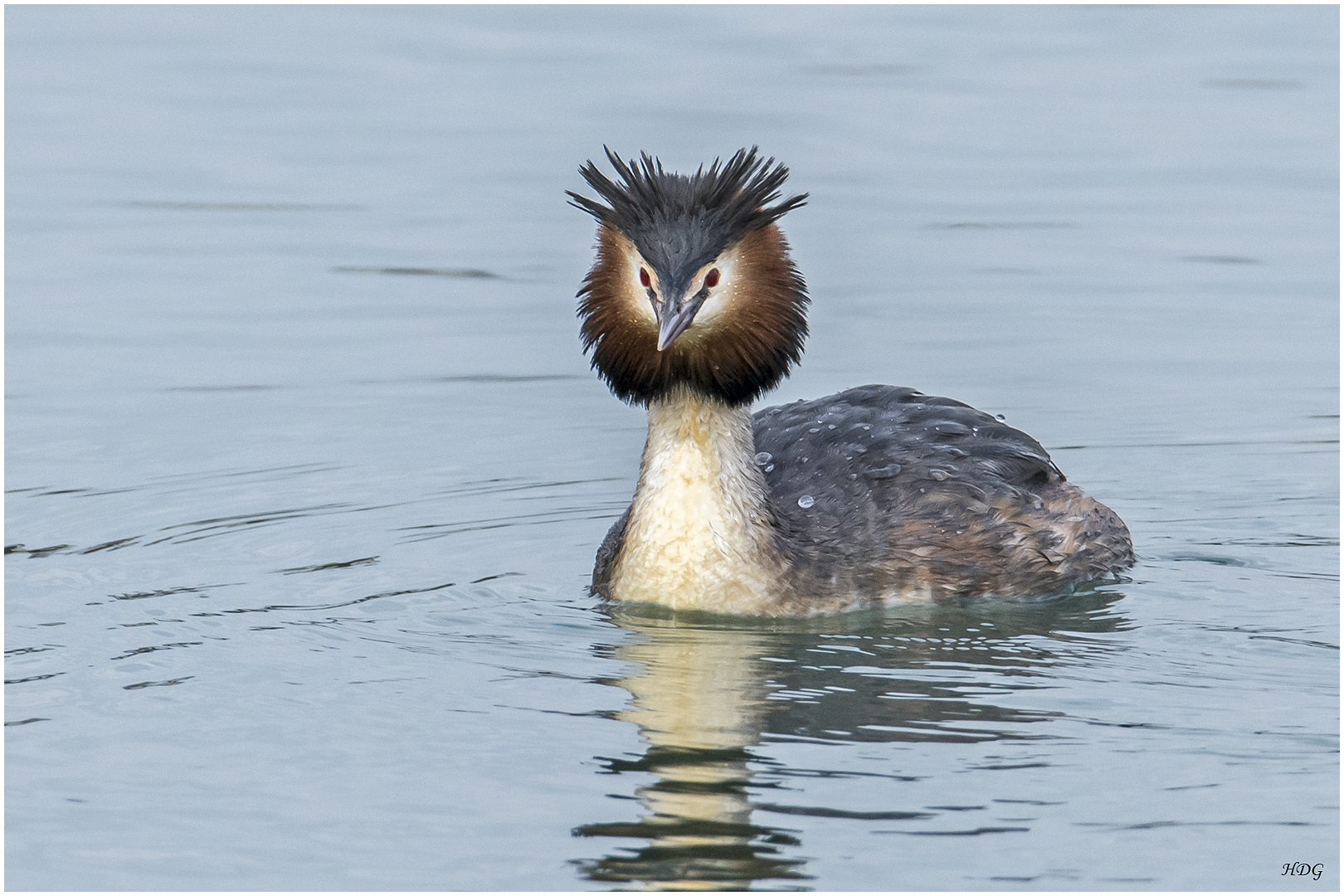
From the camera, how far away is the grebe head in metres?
9.70

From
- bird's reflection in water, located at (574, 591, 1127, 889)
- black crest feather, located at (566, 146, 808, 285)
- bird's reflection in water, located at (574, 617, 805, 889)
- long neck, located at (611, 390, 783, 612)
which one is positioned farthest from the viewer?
long neck, located at (611, 390, 783, 612)

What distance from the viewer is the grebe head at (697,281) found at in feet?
31.8

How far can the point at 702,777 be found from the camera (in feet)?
26.8

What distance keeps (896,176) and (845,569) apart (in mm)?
9282

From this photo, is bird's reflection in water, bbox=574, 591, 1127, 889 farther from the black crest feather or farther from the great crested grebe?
the black crest feather

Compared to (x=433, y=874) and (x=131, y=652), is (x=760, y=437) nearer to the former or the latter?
(x=131, y=652)

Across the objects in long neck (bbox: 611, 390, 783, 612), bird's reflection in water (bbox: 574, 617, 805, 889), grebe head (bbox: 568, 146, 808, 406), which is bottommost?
bird's reflection in water (bbox: 574, 617, 805, 889)

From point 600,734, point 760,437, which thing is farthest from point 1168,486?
point 600,734

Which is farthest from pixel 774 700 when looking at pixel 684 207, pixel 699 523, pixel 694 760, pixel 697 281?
pixel 684 207

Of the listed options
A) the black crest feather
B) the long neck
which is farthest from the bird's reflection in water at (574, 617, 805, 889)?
the black crest feather

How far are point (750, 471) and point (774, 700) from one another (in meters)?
1.58

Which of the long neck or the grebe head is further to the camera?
the long neck

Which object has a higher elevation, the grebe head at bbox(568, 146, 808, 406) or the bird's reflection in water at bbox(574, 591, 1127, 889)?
the grebe head at bbox(568, 146, 808, 406)

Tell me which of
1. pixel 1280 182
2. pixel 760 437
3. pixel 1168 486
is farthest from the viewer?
pixel 1280 182
